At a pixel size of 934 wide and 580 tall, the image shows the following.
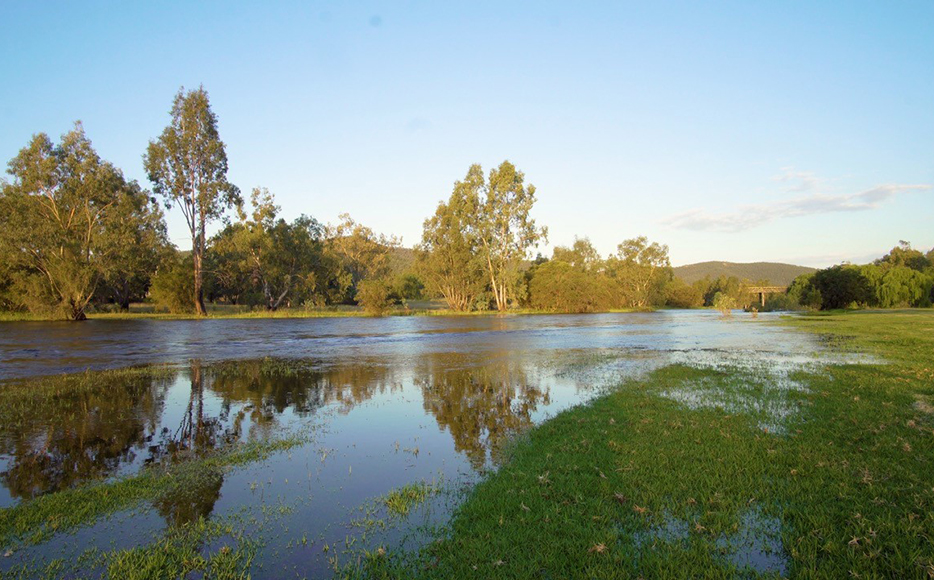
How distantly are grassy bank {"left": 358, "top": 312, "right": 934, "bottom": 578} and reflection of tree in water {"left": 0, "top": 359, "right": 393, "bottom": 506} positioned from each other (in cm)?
406

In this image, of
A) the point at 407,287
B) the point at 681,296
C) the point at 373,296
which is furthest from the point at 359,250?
the point at 681,296

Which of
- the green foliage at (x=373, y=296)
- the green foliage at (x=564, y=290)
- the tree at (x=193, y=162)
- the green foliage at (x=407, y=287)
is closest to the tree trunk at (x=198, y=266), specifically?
the tree at (x=193, y=162)

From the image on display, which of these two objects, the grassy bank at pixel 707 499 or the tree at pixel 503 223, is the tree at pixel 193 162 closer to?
the tree at pixel 503 223

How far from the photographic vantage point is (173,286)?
57938mm

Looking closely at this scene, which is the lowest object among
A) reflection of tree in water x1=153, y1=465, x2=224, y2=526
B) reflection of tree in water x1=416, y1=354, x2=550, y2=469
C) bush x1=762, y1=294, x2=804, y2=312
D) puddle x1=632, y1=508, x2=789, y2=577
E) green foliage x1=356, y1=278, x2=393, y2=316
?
reflection of tree in water x1=416, y1=354, x2=550, y2=469

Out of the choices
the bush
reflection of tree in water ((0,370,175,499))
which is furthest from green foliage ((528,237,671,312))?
reflection of tree in water ((0,370,175,499))

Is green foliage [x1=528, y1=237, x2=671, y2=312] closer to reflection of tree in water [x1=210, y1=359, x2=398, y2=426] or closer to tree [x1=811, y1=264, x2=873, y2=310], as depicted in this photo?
tree [x1=811, y1=264, x2=873, y2=310]

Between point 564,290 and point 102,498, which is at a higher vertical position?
point 564,290

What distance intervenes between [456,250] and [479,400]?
210ft

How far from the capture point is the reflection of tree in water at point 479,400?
960 centimetres

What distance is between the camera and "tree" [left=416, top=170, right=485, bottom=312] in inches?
2953

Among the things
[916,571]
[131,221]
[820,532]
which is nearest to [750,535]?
[820,532]

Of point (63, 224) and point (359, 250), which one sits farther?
point (359, 250)

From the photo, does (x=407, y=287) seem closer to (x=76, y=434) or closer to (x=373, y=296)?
(x=373, y=296)
